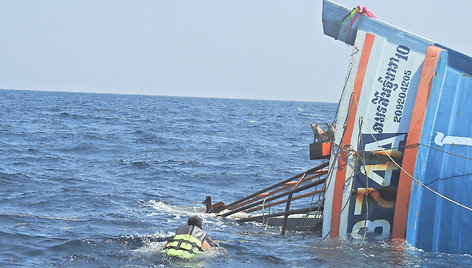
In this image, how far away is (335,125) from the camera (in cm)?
1061

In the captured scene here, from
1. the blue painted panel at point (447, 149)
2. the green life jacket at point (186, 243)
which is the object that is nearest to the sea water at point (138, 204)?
the green life jacket at point (186, 243)

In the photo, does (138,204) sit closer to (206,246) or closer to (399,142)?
(206,246)

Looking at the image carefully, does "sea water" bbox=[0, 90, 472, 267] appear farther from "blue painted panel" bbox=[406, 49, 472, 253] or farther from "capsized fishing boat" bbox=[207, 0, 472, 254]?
"blue painted panel" bbox=[406, 49, 472, 253]

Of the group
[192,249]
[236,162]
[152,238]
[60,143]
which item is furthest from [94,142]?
[192,249]

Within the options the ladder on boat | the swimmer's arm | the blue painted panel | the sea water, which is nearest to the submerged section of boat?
the blue painted panel

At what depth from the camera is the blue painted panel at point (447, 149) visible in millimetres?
9688

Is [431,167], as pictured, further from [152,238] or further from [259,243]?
[152,238]

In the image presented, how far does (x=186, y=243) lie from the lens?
32.3 ft

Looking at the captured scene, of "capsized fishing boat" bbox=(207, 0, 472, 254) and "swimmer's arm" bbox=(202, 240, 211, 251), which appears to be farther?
"swimmer's arm" bbox=(202, 240, 211, 251)

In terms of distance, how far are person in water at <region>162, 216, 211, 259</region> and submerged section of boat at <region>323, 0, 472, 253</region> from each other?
2.09 meters

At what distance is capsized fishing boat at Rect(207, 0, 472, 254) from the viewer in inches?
Answer: 382

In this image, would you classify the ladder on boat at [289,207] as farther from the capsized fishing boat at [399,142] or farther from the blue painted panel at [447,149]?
the blue painted panel at [447,149]

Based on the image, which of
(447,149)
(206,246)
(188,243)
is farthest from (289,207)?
(447,149)

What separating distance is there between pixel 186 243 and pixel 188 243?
0.03 m
